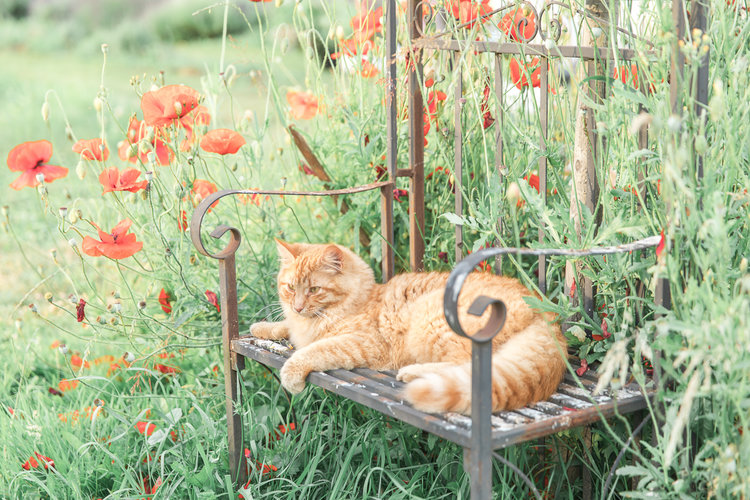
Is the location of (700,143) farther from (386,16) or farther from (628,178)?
(386,16)

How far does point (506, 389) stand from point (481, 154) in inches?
45.8

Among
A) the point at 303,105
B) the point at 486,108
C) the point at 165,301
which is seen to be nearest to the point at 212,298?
the point at 165,301

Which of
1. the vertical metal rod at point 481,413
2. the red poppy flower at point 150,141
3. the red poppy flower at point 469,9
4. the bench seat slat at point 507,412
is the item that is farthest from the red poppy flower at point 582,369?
the red poppy flower at point 150,141

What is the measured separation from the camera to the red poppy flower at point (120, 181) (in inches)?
106

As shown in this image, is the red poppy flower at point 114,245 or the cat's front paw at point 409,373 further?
the red poppy flower at point 114,245

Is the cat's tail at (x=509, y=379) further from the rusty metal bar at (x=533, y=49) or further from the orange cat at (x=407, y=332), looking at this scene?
the rusty metal bar at (x=533, y=49)

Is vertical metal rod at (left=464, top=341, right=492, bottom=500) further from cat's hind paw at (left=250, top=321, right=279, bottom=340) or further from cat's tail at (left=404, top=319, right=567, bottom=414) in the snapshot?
cat's hind paw at (left=250, top=321, right=279, bottom=340)

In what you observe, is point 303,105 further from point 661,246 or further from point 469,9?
point 661,246

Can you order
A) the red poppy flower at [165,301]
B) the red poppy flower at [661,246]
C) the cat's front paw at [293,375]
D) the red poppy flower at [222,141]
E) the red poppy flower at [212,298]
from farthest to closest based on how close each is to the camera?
the red poppy flower at [165,301], the red poppy flower at [212,298], the red poppy flower at [222,141], the cat's front paw at [293,375], the red poppy flower at [661,246]

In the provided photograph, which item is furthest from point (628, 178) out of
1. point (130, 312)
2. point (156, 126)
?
point (130, 312)

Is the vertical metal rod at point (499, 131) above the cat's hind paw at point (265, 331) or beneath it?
above

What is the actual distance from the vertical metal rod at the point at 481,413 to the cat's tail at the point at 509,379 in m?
0.12

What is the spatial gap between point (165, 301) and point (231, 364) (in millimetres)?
650

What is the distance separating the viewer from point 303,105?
337 centimetres
